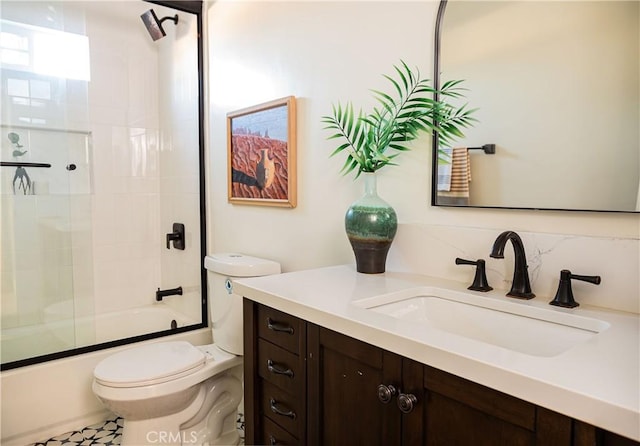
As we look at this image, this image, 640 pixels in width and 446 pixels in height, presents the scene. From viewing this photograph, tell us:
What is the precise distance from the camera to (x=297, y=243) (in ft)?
6.40

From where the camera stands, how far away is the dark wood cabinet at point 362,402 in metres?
0.67

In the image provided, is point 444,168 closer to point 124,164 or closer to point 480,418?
point 480,418

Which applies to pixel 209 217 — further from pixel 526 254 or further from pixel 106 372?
pixel 526 254

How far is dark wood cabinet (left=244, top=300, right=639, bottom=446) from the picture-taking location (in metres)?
0.67

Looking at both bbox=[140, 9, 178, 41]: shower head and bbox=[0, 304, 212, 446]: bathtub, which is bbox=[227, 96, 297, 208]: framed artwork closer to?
bbox=[140, 9, 178, 41]: shower head

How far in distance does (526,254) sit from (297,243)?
104 cm

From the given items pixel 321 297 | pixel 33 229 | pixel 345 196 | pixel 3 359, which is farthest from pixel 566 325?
pixel 33 229

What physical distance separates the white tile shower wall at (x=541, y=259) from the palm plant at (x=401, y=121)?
0.88 feet

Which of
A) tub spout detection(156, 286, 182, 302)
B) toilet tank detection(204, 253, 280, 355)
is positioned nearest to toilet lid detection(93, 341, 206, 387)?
toilet tank detection(204, 253, 280, 355)

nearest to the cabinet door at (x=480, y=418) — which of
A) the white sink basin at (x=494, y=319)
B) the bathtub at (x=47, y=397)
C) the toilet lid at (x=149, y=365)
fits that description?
the white sink basin at (x=494, y=319)

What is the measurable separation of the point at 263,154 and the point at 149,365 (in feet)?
3.53

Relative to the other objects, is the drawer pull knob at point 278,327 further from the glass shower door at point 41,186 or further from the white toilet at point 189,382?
the glass shower door at point 41,186

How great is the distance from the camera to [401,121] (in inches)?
58.3

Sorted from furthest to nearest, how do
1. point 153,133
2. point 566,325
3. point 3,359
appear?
point 153,133 < point 3,359 < point 566,325
